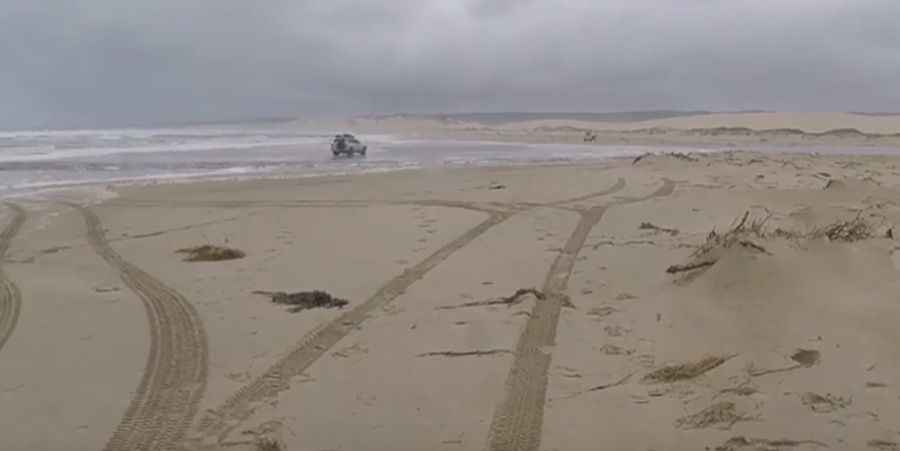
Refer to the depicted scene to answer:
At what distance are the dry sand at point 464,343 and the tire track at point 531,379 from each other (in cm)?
2

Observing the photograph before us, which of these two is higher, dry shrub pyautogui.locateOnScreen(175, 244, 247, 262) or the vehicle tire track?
dry shrub pyautogui.locateOnScreen(175, 244, 247, 262)

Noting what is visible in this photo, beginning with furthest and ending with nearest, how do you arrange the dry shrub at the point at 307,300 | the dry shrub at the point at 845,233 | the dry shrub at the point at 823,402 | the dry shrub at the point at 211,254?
the dry shrub at the point at 211,254, the dry shrub at the point at 845,233, the dry shrub at the point at 307,300, the dry shrub at the point at 823,402

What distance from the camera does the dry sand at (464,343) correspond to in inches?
182

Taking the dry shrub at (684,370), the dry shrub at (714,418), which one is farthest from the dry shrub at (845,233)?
the dry shrub at (714,418)

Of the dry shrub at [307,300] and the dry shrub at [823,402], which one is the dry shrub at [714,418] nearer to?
the dry shrub at [823,402]

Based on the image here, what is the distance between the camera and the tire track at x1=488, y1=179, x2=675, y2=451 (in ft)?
14.9

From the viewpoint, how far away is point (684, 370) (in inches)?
210

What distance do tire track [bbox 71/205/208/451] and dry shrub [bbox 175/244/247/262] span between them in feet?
4.36

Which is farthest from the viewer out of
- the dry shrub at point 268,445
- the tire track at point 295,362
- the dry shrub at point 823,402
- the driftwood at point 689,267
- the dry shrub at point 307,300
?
the driftwood at point 689,267

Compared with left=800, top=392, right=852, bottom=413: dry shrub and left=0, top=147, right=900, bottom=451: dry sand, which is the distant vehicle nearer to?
left=0, top=147, right=900, bottom=451: dry sand

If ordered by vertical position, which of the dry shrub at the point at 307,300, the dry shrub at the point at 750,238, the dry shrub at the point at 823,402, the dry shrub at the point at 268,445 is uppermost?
the dry shrub at the point at 750,238

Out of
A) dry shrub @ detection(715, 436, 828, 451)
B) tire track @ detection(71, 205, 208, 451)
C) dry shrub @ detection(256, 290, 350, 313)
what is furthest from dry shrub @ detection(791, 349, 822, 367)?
tire track @ detection(71, 205, 208, 451)

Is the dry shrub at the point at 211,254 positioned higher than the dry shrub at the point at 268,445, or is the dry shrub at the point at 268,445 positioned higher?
the dry shrub at the point at 211,254

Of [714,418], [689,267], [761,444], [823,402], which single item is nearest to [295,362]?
[714,418]
